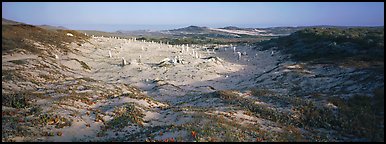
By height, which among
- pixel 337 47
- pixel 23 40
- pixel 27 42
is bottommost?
pixel 337 47

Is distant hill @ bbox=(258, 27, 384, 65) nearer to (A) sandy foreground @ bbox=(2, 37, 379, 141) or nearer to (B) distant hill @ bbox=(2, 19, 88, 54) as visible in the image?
(A) sandy foreground @ bbox=(2, 37, 379, 141)

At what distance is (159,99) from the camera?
26.9 meters

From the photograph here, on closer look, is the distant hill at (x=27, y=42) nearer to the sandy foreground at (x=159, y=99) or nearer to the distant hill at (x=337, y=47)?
the sandy foreground at (x=159, y=99)

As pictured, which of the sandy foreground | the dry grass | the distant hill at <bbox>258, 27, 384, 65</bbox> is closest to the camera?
the sandy foreground

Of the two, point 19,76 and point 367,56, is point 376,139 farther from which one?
point 19,76

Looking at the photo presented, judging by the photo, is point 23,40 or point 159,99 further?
point 23,40

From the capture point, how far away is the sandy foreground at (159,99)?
15430 millimetres

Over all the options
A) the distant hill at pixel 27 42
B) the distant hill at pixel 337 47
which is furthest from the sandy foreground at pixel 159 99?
the distant hill at pixel 337 47

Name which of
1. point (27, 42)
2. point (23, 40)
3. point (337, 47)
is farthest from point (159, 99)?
point (337, 47)

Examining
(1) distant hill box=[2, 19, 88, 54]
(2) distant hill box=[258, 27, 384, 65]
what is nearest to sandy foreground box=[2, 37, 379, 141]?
(1) distant hill box=[2, 19, 88, 54]

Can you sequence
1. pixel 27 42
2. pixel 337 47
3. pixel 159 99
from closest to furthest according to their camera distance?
1. pixel 159 99
2. pixel 27 42
3. pixel 337 47

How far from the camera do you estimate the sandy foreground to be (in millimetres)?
15430

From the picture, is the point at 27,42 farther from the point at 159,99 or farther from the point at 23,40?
the point at 159,99

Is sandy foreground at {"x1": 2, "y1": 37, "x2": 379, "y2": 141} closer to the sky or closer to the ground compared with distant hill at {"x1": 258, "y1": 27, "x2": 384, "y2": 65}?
closer to the ground
